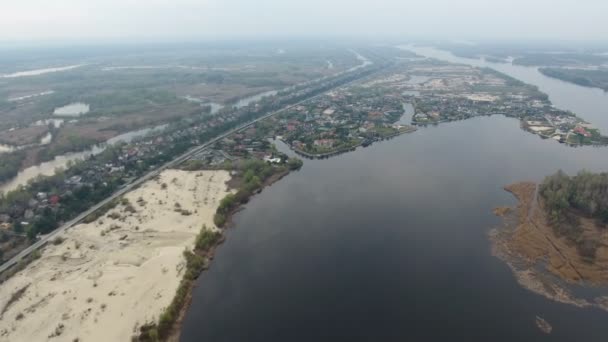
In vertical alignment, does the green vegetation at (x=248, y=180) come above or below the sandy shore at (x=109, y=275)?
above

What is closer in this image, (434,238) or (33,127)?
(434,238)

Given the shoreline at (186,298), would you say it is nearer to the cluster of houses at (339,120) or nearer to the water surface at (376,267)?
the water surface at (376,267)

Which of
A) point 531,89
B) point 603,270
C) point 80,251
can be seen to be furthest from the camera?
point 531,89

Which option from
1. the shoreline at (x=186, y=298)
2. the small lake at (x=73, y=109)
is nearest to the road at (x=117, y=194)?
the shoreline at (x=186, y=298)

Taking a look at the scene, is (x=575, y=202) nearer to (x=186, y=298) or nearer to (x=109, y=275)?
(x=186, y=298)

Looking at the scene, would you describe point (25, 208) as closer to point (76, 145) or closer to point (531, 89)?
point (76, 145)

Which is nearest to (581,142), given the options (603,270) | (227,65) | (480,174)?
(480,174)

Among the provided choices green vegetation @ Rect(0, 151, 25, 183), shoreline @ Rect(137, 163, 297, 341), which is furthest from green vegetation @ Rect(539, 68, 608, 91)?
green vegetation @ Rect(0, 151, 25, 183)
